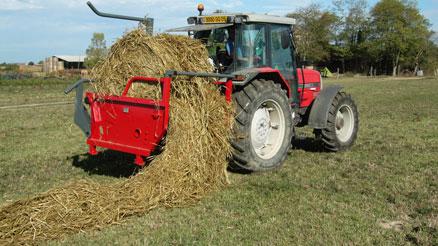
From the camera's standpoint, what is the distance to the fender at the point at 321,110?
8062 mm

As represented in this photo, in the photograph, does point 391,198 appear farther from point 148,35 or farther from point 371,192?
point 148,35

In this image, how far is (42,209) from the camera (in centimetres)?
473

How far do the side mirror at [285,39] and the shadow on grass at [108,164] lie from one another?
2983 mm

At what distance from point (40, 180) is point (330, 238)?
4162mm

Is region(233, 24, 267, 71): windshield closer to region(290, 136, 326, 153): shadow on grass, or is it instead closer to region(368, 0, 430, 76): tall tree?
region(290, 136, 326, 153): shadow on grass

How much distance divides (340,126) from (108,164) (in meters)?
4.15

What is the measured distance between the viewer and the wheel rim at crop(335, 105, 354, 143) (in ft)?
28.9

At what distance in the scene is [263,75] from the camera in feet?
23.3

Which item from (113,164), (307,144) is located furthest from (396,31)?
(113,164)

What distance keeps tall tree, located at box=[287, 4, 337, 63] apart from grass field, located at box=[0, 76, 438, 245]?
55.0m

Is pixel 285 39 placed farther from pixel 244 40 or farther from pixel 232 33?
pixel 232 33

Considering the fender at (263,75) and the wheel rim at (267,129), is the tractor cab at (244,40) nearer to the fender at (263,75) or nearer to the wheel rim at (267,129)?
the fender at (263,75)

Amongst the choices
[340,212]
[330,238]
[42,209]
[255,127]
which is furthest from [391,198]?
[42,209]

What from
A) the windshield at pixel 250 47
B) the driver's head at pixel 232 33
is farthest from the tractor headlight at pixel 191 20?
the windshield at pixel 250 47
